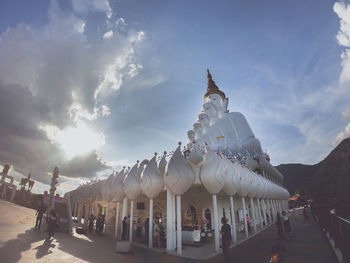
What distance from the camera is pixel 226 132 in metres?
32.6

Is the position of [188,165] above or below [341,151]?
below

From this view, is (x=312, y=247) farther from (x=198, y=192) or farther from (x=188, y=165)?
(x=198, y=192)

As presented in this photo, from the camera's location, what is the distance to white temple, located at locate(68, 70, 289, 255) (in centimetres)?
938

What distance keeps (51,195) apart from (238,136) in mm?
28203

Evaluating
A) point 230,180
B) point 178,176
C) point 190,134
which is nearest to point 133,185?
point 178,176

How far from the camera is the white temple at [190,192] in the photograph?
9.38 m

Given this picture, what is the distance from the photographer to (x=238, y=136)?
32250 millimetres

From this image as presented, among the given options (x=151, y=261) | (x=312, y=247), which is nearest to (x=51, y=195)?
(x=151, y=261)

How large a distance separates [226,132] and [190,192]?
64.0 ft

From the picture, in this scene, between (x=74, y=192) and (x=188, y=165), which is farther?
(x=74, y=192)

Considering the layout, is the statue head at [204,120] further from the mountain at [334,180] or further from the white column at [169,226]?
the mountain at [334,180]

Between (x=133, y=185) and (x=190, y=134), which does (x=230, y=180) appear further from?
(x=190, y=134)

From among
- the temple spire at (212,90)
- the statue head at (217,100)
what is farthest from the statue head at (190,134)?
the temple spire at (212,90)

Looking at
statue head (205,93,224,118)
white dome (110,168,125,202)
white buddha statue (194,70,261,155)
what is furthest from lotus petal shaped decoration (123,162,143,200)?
statue head (205,93,224,118)
